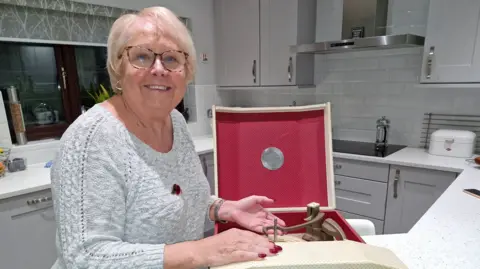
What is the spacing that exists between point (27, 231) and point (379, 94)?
258cm

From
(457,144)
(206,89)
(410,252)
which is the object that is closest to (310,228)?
(410,252)

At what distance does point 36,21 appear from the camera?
195cm

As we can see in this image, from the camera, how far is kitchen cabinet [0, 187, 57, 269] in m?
1.41

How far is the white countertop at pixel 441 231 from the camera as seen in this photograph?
753 mm

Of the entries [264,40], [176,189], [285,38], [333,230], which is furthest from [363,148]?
[176,189]

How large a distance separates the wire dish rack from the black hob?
0.64 feet

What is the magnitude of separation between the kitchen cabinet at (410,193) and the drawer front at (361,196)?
51 mm

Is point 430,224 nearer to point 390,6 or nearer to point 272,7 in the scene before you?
point 390,6

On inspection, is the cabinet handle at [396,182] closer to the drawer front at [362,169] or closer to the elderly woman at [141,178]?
the drawer front at [362,169]

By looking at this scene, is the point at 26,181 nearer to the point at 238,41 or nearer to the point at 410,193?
the point at 238,41

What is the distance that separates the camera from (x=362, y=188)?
2148mm

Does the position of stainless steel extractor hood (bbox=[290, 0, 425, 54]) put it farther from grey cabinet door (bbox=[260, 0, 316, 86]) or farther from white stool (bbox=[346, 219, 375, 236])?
white stool (bbox=[346, 219, 375, 236])

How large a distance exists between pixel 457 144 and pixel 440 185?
0.35m

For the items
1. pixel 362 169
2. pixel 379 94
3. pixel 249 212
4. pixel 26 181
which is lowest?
pixel 362 169
